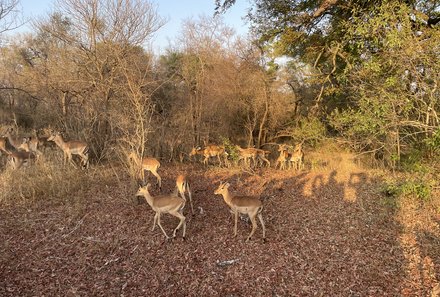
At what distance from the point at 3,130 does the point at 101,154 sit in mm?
9790

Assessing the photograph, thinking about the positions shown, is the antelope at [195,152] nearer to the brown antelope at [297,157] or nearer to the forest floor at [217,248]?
the brown antelope at [297,157]

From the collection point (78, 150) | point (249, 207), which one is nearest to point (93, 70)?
point (78, 150)

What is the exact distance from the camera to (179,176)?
29.5ft

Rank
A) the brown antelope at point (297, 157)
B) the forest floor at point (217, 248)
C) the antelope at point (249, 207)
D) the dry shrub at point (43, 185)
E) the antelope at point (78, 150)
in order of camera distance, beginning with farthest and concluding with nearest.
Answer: the brown antelope at point (297, 157)
the antelope at point (78, 150)
the dry shrub at point (43, 185)
the antelope at point (249, 207)
the forest floor at point (217, 248)

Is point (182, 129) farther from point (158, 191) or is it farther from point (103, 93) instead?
point (158, 191)

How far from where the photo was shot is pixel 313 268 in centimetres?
640

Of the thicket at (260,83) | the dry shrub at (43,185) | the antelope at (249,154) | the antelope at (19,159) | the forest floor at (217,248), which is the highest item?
the thicket at (260,83)

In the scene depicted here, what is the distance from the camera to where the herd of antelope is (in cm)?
742

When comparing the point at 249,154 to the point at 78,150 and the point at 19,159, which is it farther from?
the point at 19,159

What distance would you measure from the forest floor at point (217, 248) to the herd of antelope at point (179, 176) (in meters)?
0.50

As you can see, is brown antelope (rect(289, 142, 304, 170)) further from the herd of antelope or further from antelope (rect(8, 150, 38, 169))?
antelope (rect(8, 150, 38, 169))

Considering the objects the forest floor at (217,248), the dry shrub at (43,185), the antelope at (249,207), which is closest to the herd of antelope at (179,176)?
the antelope at (249,207)

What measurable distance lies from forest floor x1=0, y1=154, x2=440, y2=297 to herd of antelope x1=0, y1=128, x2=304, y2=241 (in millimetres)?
504

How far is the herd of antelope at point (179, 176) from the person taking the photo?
24.4 feet
